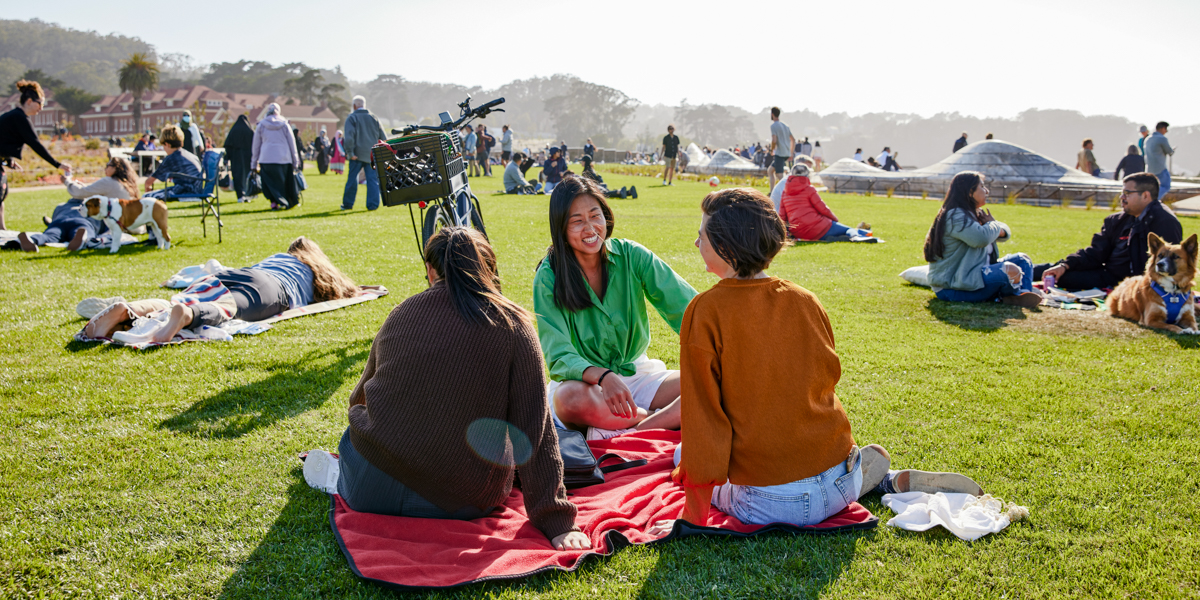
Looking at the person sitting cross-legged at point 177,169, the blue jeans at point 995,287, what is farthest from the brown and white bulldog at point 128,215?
the blue jeans at point 995,287

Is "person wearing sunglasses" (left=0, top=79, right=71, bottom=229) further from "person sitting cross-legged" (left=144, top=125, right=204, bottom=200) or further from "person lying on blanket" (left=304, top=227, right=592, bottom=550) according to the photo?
"person lying on blanket" (left=304, top=227, right=592, bottom=550)

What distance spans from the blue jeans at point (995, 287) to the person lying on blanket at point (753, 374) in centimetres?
509

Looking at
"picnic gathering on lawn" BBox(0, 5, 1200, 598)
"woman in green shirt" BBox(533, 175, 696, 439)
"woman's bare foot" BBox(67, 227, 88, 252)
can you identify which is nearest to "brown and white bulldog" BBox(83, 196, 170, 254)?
"picnic gathering on lawn" BBox(0, 5, 1200, 598)

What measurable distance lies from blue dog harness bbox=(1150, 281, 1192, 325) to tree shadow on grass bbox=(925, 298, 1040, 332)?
3.23ft

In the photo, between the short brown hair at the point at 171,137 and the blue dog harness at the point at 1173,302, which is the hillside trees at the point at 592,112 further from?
the blue dog harness at the point at 1173,302

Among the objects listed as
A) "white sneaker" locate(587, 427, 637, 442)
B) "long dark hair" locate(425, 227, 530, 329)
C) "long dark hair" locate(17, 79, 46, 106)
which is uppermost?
"long dark hair" locate(17, 79, 46, 106)

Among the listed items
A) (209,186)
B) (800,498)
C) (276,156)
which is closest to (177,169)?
(209,186)

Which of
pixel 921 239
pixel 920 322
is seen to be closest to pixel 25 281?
pixel 920 322

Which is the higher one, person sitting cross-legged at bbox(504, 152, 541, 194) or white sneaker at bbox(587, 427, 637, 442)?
person sitting cross-legged at bbox(504, 152, 541, 194)

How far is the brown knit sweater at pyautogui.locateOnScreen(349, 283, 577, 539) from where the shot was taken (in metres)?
2.48

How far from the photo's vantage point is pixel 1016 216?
1545cm

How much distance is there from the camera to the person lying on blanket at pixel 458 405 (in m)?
2.48

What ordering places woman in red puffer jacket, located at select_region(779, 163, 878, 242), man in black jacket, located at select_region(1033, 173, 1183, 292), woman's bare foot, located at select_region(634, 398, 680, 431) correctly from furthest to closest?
woman in red puffer jacket, located at select_region(779, 163, 878, 242) → man in black jacket, located at select_region(1033, 173, 1183, 292) → woman's bare foot, located at select_region(634, 398, 680, 431)

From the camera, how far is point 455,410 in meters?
2.52
